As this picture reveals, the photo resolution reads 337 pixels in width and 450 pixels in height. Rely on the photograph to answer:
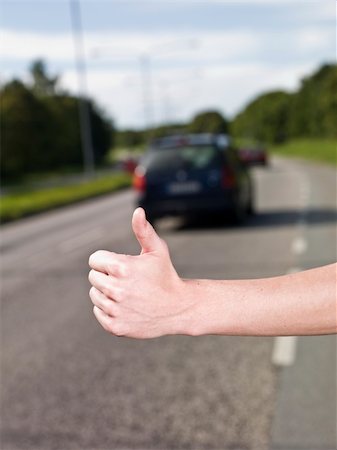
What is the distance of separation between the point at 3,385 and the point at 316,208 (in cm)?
1226

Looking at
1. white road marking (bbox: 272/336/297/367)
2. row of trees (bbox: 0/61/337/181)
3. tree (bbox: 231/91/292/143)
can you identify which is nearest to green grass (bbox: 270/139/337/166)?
row of trees (bbox: 0/61/337/181)

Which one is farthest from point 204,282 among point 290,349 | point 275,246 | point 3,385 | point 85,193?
point 85,193

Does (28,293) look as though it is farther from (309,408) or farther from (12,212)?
(12,212)

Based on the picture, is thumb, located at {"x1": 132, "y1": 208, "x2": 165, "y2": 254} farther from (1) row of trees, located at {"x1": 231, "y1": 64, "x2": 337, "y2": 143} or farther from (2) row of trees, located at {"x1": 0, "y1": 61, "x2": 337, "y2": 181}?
(1) row of trees, located at {"x1": 231, "y1": 64, "x2": 337, "y2": 143}

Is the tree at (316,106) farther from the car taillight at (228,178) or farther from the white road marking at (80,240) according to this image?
the car taillight at (228,178)

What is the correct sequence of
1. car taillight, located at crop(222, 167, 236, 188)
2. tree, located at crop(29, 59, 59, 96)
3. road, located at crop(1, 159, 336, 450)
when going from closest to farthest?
road, located at crop(1, 159, 336, 450) → car taillight, located at crop(222, 167, 236, 188) → tree, located at crop(29, 59, 59, 96)

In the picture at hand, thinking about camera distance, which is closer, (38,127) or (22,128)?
(22,128)

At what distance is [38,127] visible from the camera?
40.6m

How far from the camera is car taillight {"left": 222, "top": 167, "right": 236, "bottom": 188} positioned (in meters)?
13.3

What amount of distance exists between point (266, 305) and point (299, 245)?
1037 centimetres

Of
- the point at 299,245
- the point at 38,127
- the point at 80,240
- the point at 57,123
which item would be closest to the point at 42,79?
the point at 57,123

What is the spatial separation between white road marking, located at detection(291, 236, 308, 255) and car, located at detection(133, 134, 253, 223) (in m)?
1.50

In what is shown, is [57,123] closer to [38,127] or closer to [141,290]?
[38,127]

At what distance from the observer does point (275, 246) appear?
11641 millimetres
